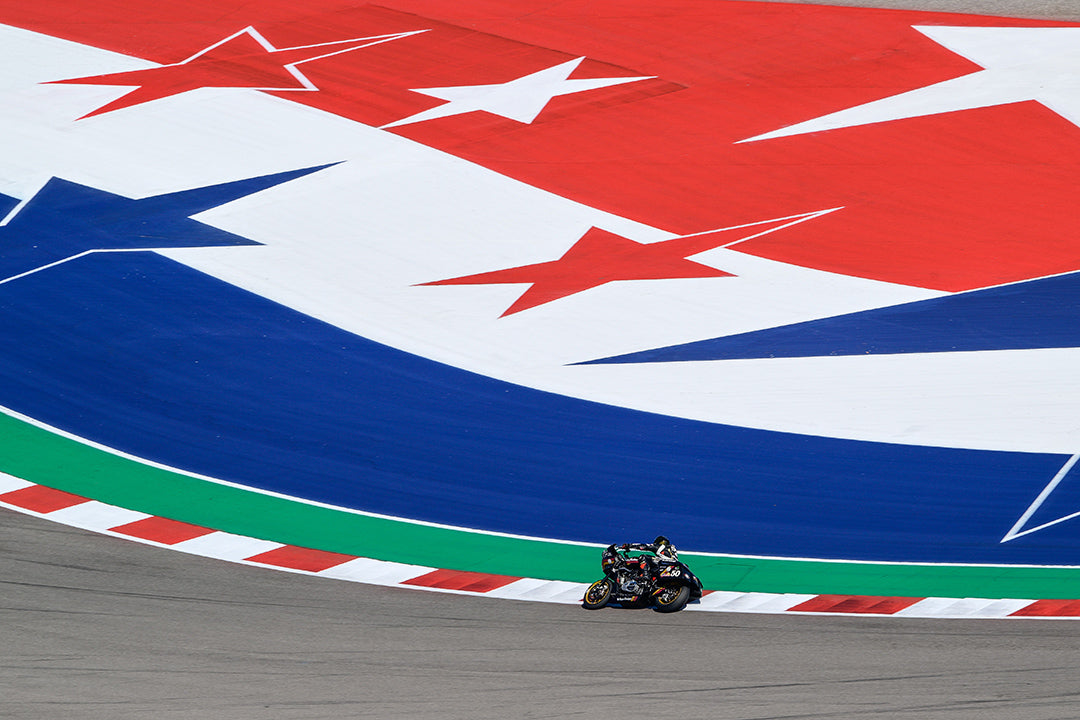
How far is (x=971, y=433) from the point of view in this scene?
548 inches

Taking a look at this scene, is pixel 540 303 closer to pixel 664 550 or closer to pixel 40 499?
pixel 664 550

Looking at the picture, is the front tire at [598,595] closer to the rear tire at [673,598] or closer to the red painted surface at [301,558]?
the rear tire at [673,598]

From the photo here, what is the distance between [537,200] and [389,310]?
3.35m

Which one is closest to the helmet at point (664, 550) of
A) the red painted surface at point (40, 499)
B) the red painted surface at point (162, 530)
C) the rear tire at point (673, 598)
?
the rear tire at point (673, 598)

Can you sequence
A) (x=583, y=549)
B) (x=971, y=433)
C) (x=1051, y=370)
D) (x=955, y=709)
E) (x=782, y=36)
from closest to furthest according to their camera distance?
(x=955, y=709) < (x=583, y=549) < (x=971, y=433) < (x=1051, y=370) < (x=782, y=36)

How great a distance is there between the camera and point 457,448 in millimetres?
13812

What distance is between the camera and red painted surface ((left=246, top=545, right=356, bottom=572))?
468 inches

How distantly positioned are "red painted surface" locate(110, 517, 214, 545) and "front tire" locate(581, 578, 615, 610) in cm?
360

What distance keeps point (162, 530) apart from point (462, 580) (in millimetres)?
2837

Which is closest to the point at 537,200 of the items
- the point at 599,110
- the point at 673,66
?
the point at 599,110

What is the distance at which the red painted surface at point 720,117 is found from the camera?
17.9 metres

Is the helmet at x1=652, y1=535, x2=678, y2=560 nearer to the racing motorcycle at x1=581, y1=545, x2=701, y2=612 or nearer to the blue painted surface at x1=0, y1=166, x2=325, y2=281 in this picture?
the racing motorcycle at x1=581, y1=545, x2=701, y2=612

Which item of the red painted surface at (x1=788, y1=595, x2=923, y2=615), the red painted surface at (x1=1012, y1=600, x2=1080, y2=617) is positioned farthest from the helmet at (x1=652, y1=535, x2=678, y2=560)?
the red painted surface at (x1=1012, y1=600, x2=1080, y2=617)

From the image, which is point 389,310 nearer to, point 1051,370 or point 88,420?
point 88,420
